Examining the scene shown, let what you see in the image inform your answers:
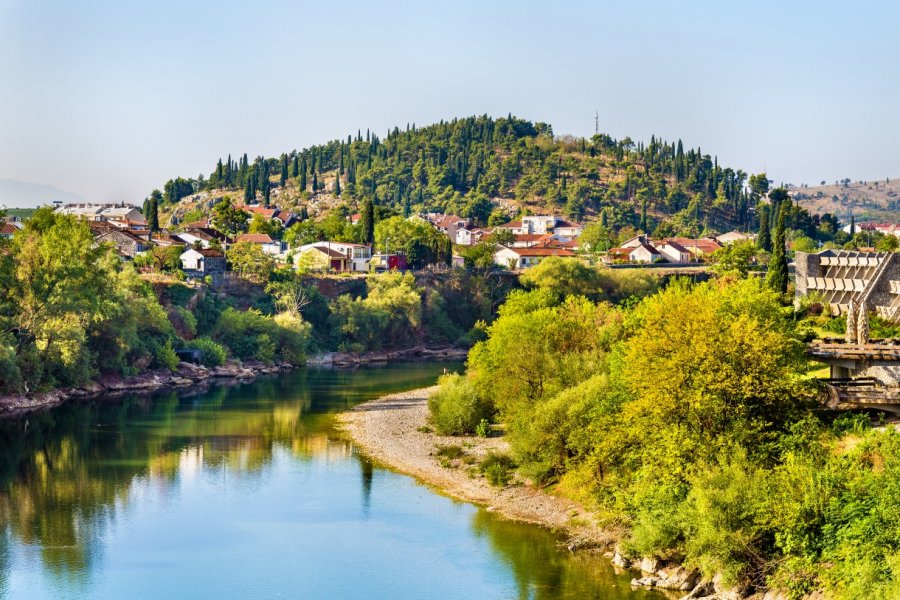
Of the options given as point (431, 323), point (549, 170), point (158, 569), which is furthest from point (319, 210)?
point (158, 569)

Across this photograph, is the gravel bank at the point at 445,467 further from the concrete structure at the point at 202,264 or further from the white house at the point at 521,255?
the white house at the point at 521,255

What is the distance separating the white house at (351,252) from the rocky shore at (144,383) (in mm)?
30033

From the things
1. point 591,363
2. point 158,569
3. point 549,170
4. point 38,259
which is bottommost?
point 158,569

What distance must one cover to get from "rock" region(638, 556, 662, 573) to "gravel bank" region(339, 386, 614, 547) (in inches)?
92.1

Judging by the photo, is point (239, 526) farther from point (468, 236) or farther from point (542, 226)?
point (542, 226)

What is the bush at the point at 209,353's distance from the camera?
74988 millimetres

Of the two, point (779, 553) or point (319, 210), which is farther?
point (319, 210)

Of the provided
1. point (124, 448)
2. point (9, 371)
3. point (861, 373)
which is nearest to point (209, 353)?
point (9, 371)

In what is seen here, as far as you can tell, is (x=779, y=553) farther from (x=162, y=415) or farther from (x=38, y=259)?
(x=38, y=259)

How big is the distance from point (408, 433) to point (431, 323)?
46.5 meters

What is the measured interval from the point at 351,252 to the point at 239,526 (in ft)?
245

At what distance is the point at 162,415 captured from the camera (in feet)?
187

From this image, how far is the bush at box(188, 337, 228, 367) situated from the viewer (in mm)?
74988

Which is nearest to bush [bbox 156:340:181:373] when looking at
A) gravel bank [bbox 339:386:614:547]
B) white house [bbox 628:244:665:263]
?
gravel bank [bbox 339:386:614:547]
